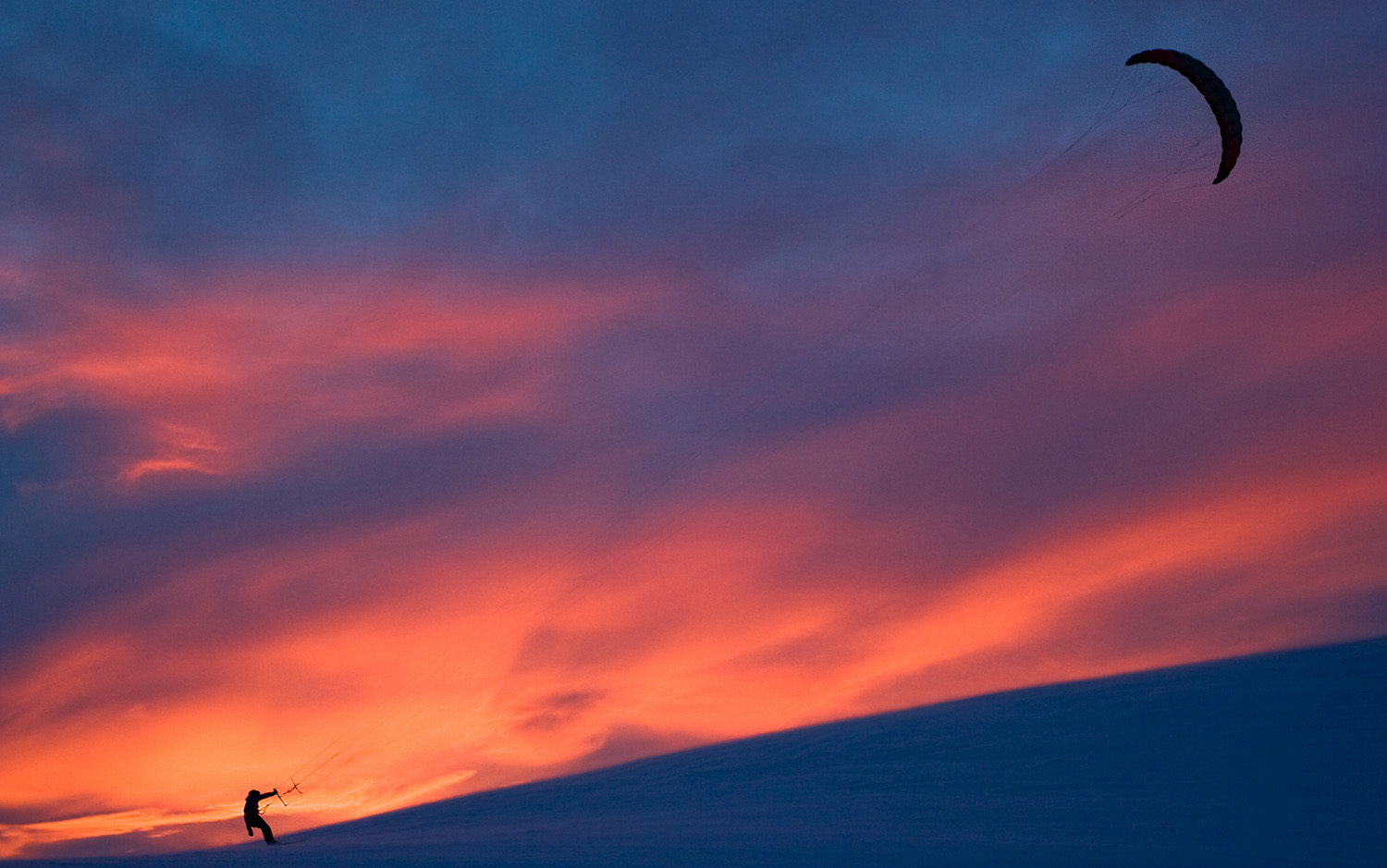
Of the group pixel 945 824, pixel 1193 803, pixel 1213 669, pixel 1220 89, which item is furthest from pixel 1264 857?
pixel 1213 669

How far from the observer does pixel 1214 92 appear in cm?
1970

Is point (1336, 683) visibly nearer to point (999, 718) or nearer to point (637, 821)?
point (999, 718)

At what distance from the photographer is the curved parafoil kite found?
19688 millimetres

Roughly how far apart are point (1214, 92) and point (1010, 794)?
618 inches

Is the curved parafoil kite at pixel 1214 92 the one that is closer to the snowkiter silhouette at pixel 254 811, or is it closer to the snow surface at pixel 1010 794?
the snow surface at pixel 1010 794

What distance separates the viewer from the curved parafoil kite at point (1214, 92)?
19688mm

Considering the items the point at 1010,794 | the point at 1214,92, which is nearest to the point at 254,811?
the point at 1010,794

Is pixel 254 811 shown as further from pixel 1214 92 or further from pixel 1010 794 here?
pixel 1214 92

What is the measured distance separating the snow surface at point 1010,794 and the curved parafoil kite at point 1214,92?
12.8m

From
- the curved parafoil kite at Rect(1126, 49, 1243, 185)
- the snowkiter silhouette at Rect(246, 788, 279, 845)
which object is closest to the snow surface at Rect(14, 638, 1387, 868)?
the snowkiter silhouette at Rect(246, 788, 279, 845)

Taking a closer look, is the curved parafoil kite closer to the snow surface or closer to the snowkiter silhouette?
the snow surface

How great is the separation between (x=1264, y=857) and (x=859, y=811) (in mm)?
7993

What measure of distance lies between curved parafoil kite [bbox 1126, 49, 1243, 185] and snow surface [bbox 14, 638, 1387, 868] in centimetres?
1279

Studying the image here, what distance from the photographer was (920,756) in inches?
1128
